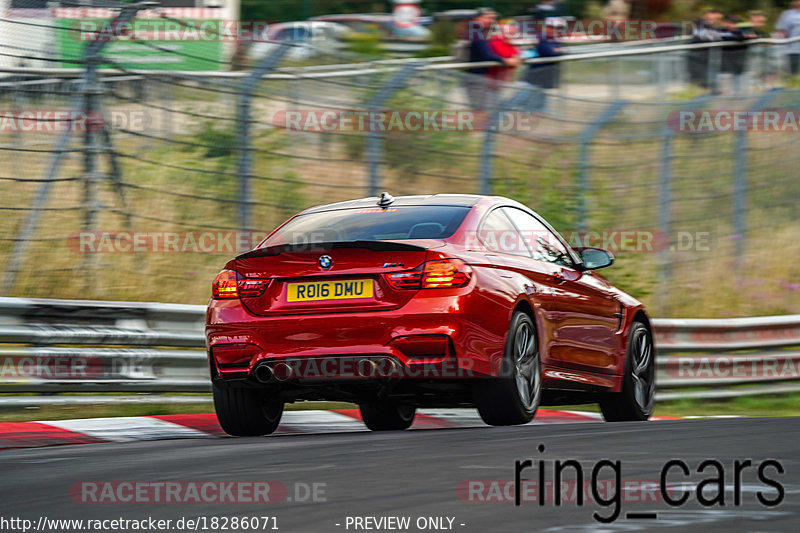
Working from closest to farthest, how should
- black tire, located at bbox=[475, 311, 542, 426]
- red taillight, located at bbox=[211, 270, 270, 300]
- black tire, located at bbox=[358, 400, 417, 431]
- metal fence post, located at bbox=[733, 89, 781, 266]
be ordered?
black tire, located at bbox=[475, 311, 542, 426]
red taillight, located at bbox=[211, 270, 270, 300]
black tire, located at bbox=[358, 400, 417, 431]
metal fence post, located at bbox=[733, 89, 781, 266]

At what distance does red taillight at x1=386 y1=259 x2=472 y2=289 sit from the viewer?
283 inches

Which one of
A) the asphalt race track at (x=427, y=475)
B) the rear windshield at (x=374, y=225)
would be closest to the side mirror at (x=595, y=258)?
the rear windshield at (x=374, y=225)

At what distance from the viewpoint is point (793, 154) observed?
17.3 metres

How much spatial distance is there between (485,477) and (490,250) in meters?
2.71

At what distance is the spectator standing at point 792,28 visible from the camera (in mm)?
18141

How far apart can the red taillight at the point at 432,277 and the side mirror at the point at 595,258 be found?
6.27 ft

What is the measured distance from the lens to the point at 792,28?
738 inches

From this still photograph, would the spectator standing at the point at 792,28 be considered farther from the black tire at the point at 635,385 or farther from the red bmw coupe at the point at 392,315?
the red bmw coupe at the point at 392,315

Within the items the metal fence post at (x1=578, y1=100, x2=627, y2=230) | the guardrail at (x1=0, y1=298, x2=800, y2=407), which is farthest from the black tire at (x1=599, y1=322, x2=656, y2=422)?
the metal fence post at (x1=578, y1=100, x2=627, y2=230)

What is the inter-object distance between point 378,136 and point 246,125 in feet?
4.10

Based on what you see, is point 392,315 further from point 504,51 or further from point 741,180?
point 741,180

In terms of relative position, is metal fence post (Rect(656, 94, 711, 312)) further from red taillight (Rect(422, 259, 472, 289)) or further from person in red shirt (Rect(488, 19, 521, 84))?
red taillight (Rect(422, 259, 472, 289))

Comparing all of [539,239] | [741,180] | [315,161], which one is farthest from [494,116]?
[539,239]

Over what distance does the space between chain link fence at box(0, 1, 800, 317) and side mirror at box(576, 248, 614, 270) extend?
3579mm
